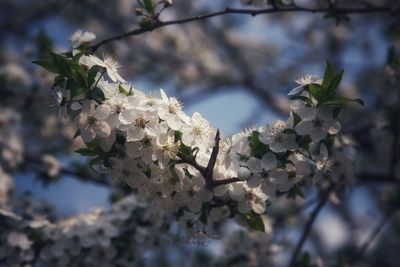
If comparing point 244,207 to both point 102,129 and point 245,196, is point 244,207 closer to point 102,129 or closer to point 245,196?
point 245,196

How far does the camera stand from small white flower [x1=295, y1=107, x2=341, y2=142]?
82.2 inches

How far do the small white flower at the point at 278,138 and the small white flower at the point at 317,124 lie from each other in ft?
0.17

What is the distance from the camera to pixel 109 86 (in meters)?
2.16

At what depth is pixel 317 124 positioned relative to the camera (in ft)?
6.90

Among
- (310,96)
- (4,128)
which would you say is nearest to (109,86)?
(310,96)

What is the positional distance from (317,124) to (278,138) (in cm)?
17

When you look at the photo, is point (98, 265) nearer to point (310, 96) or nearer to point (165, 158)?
point (165, 158)

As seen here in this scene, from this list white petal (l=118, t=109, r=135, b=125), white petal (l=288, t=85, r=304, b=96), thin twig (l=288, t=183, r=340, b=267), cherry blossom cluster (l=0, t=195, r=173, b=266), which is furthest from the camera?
thin twig (l=288, t=183, r=340, b=267)

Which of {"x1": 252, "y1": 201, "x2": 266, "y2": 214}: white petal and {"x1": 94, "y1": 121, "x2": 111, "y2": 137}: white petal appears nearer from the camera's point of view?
{"x1": 94, "y1": 121, "x2": 111, "y2": 137}: white petal

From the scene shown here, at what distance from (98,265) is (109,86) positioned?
58.5 inches

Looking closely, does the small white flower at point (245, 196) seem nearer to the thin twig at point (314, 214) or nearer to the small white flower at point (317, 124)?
the small white flower at point (317, 124)

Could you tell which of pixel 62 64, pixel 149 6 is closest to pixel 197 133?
pixel 62 64

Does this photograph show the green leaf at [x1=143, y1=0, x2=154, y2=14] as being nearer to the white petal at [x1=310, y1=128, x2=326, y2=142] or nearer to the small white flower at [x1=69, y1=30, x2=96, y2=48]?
the small white flower at [x1=69, y1=30, x2=96, y2=48]

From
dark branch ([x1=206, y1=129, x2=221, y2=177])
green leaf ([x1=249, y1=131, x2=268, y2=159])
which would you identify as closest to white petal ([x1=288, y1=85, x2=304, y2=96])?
green leaf ([x1=249, y1=131, x2=268, y2=159])
